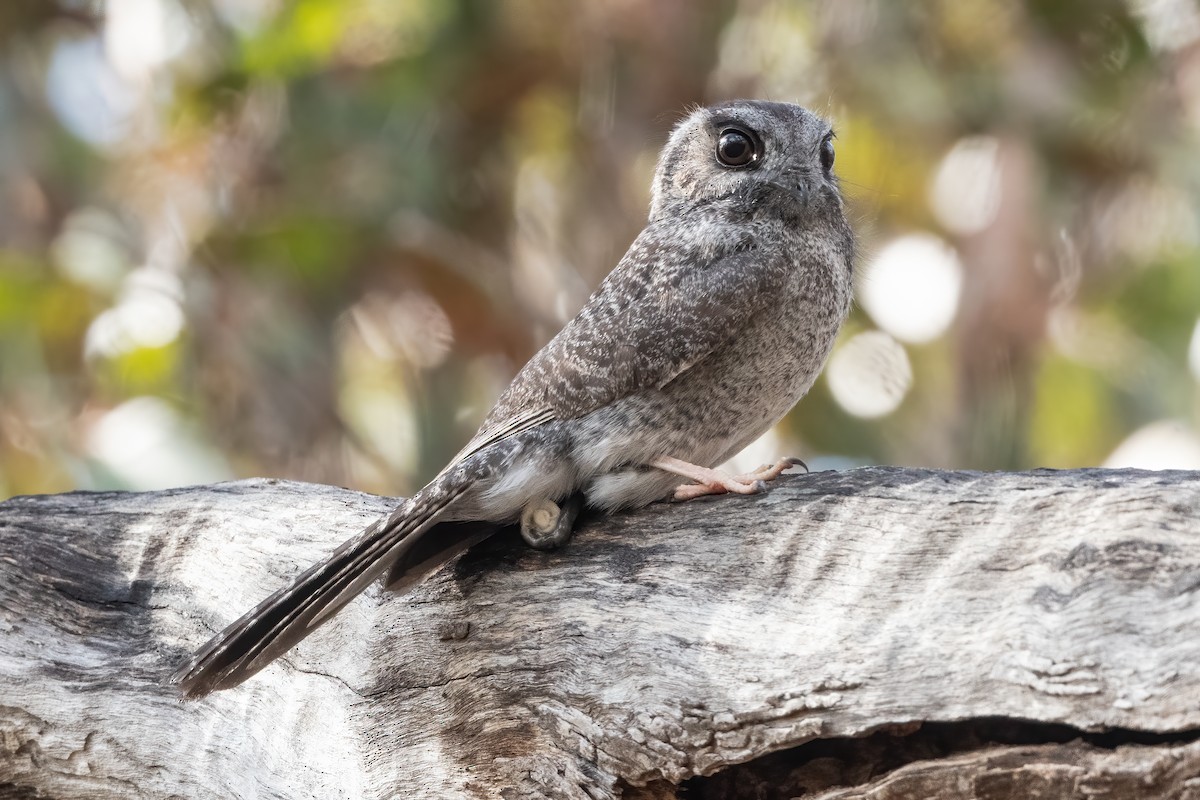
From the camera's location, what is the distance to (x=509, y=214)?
8344mm

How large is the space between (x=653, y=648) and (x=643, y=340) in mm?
915

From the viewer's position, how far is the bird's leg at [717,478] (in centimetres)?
314

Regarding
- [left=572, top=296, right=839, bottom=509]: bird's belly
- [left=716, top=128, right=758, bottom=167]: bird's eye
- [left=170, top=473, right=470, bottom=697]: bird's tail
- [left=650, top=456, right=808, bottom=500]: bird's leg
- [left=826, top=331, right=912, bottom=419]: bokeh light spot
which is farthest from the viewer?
[left=826, top=331, right=912, bottom=419]: bokeh light spot

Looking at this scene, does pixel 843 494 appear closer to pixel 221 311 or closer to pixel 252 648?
pixel 252 648

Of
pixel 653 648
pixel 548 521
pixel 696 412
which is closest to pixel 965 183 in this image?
pixel 696 412

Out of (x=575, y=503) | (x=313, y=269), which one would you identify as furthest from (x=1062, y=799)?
(x=313, y=269)

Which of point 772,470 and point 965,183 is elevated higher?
point 965,183

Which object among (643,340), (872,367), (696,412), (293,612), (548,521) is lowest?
(293,612)

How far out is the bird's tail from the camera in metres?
2.98

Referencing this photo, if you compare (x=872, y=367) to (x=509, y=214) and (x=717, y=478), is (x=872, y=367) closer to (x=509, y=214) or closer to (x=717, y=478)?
(x=717, y=478)

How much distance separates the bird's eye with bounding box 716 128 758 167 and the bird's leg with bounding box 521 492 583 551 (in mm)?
1220

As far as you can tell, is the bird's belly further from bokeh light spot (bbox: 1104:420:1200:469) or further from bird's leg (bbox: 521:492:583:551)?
bokeh light spot (bbox: 1104:420:1200:469)

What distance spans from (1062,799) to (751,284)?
1593mm

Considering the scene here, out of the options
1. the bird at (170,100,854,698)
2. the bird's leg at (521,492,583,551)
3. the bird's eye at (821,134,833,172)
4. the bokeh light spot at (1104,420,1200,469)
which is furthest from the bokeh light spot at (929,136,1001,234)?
the bird's leg at (521,492,583,551)
